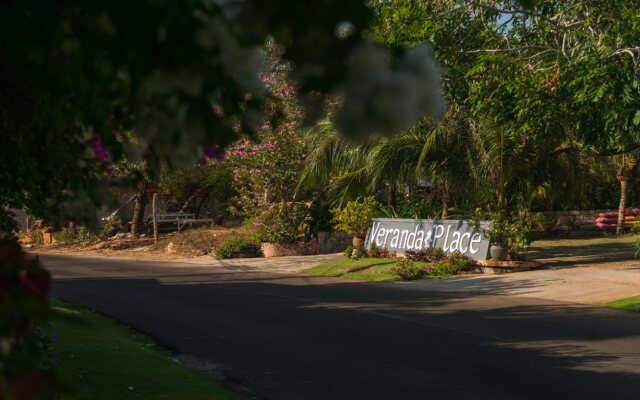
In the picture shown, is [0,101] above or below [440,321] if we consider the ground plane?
above

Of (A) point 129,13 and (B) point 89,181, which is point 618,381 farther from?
(A) point 129,13

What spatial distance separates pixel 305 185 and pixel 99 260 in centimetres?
806

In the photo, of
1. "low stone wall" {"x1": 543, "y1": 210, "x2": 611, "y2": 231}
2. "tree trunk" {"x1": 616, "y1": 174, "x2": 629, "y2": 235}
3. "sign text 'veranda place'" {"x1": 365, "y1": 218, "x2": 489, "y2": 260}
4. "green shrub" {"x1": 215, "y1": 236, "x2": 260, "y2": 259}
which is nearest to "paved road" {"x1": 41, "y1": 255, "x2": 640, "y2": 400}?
"sign text 'veranda place'" {"x1": 365, "y1": 218, "x2": 489, "y2": 260}

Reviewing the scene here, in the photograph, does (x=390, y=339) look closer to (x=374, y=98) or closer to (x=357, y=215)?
(x=374, y=98)

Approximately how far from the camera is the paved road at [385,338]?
9102 mm

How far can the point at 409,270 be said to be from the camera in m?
22.3

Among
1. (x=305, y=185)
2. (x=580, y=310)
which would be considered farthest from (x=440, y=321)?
(x=305, y=185)

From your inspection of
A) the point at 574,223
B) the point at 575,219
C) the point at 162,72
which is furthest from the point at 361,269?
the point at 162,72

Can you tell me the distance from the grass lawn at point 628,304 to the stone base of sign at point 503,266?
5679 mm

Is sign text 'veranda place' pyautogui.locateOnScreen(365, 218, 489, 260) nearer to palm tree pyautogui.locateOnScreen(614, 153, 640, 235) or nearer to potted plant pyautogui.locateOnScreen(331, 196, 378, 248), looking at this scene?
potted plant pyautogui.locateOnScreen(331, 196, 378, 248)

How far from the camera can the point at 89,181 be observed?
4.34 metres

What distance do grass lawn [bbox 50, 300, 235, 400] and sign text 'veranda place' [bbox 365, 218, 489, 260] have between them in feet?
38.9

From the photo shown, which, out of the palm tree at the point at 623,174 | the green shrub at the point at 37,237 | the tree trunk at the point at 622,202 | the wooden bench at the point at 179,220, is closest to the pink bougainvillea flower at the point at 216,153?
the palm tree at the point at 623,174

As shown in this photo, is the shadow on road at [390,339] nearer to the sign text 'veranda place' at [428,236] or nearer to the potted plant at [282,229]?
the sign text 'veranda place' at [428,236]
